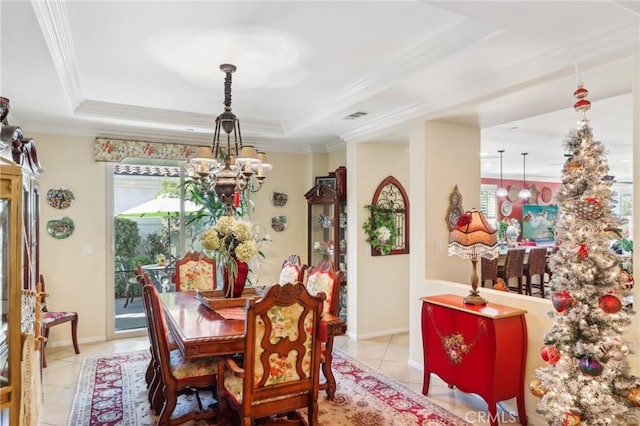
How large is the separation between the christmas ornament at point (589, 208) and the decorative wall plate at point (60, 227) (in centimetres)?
486

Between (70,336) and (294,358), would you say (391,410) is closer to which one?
(294,358)

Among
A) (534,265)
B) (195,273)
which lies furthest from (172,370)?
(534,265)

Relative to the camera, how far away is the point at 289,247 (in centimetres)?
585

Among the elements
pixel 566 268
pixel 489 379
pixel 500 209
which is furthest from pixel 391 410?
pixel 500 209

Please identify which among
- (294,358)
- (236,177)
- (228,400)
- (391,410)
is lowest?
(391,410)

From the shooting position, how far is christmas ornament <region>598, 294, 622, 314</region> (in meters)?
2.05

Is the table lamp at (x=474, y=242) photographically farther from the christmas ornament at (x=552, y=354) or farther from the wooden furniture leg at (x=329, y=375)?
the wooden furniture leg at (x=329, y=375)

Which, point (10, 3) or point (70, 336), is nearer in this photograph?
point (10, 3)

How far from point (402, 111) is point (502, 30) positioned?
1581 mm

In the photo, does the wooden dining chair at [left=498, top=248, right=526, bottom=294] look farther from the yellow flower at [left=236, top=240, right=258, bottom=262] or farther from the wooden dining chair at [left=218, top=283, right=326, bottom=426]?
the wooden dining chair at [left=218, top=283, right=326, bottom=426]

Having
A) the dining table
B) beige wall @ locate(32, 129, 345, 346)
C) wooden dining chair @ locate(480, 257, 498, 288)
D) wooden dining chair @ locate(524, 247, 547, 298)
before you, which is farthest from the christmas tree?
beige wall @ locate(32, 129, 345, 346)

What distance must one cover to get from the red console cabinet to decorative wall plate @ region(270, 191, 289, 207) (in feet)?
10.4

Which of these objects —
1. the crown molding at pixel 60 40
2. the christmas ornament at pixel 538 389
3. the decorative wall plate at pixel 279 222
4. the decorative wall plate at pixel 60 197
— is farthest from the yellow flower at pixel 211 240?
the decorative wall plate at pixel 279 222

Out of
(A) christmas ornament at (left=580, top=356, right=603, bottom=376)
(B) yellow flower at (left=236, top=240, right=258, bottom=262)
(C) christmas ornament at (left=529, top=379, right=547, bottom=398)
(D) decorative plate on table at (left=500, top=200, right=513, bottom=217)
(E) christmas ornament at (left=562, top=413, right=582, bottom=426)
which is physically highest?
(D) decorative plate on table at (left=500, top=200, right=513, bottom=217)
